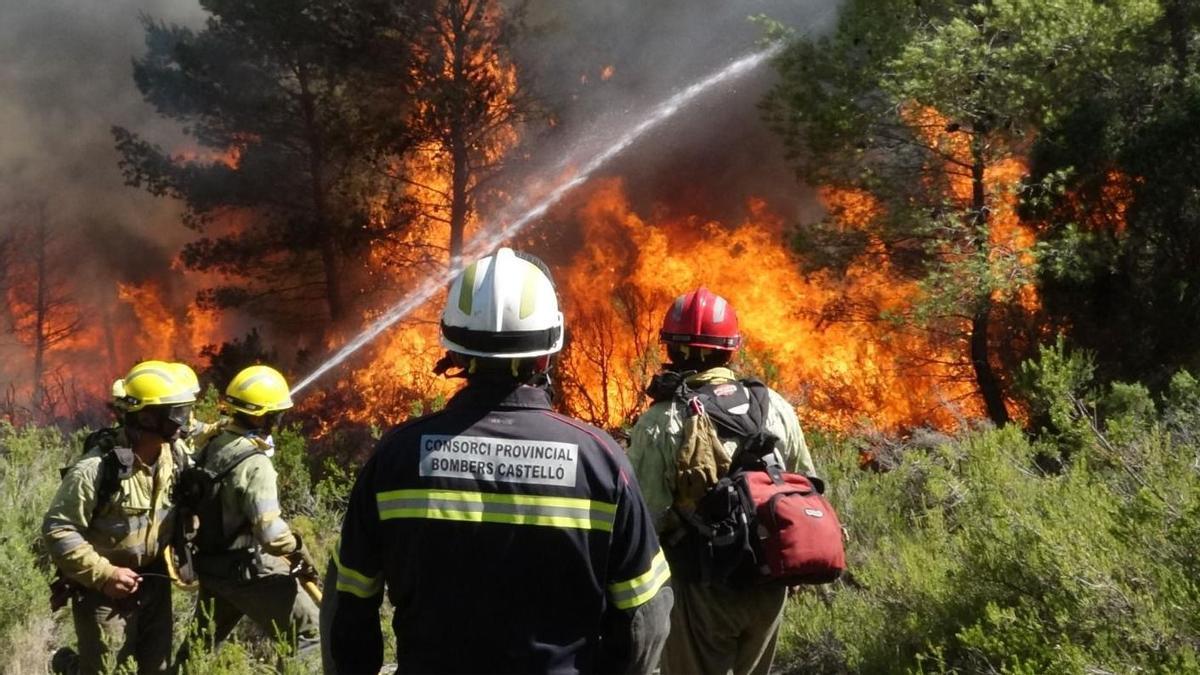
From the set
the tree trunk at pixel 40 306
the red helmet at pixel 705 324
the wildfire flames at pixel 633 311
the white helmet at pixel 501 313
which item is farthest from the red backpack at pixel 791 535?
the tree trunk at pixel 40 306

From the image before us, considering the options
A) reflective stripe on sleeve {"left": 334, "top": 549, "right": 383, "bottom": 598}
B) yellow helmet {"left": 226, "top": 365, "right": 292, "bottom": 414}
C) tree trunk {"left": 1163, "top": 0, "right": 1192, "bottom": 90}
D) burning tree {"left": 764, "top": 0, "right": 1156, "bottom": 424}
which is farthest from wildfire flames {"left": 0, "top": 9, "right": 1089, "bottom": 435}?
reflective stripe on sleeve {"left": 334, "top": 549, "right": 383, "bottom": 598}

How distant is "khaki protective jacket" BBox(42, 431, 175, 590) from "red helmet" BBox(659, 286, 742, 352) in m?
2.31

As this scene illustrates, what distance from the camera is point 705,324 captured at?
3.71 meters

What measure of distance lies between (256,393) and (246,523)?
58 cm

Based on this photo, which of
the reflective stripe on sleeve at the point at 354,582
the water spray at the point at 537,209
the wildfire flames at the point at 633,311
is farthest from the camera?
the water spray at the point at 537,209

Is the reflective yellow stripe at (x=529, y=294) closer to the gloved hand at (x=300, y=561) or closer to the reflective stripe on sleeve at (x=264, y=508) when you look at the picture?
the reflective stripe on sleeve at (x=264, y=508)

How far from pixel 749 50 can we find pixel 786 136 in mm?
5337

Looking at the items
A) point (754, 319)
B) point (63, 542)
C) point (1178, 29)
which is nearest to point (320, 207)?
point (754, 319)

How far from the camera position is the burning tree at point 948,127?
10.4 meters

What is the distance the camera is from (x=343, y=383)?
58.2ft

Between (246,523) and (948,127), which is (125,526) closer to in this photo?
(246,523)

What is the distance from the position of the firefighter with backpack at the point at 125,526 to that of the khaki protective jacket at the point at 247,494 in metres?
0.21

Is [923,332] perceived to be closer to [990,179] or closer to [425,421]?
[990,179]

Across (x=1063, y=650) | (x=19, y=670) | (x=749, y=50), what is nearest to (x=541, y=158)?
(x=749, y=50)
